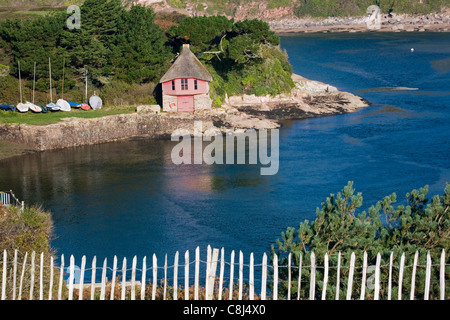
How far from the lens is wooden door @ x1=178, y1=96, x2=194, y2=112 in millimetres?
45656

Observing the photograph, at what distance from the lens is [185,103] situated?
4581 cm

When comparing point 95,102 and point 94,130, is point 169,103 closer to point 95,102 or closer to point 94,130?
point 95,102

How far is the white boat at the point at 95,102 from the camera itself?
4503 centimetres

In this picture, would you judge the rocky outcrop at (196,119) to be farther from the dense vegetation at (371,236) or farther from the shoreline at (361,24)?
the shoreline at (361,24)

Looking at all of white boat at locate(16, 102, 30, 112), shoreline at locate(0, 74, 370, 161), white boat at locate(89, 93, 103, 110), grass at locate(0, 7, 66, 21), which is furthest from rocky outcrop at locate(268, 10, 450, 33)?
white boat at locate(16, 102, 30, 112)

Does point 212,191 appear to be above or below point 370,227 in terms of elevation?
below

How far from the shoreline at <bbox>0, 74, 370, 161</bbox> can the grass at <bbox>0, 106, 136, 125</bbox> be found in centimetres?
61

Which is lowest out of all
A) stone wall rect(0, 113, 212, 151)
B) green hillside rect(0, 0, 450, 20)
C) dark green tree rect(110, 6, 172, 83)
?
stone wall rect(0, 113, 212, 151)

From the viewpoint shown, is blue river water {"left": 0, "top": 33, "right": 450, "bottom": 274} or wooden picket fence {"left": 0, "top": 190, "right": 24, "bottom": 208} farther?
blue river water {"left": 0, "top": 33, "right": 450, "bottom": 274}

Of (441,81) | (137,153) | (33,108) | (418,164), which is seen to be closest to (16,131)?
(33,108)

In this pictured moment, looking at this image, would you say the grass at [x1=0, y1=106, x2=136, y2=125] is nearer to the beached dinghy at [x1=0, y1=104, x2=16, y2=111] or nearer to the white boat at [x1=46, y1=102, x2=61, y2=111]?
Result: the white boat at [x1=46, y1=102, x2=61, y2=111]
